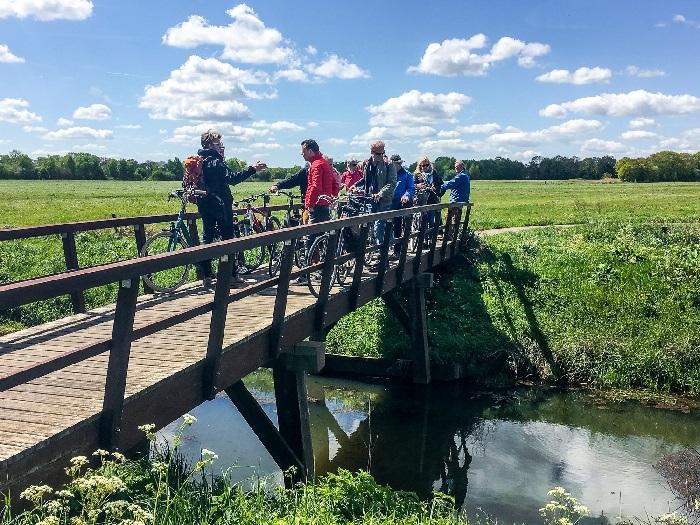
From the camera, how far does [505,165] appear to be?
11644 centimetres

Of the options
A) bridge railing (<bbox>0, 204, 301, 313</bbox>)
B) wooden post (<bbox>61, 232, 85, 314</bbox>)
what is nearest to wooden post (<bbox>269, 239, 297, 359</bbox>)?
bridge railing (<bbox>0, 204, 301, 313</bbox>)

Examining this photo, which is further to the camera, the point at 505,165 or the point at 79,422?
the point at 505,165

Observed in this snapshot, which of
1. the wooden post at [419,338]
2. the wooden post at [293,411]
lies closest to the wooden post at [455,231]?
the wooden post at [419,338]

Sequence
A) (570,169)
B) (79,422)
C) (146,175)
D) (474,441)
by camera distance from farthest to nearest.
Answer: (146,175), (570,169), (474,441), (79,422)

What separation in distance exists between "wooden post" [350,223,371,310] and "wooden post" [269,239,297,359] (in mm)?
2308

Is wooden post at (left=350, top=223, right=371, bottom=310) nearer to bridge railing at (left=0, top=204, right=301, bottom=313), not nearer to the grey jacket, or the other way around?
the grey jacket

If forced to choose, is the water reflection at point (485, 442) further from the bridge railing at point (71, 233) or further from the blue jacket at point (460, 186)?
the blue jacket at point (460, 186)

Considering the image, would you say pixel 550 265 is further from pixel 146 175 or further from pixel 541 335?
pixel 146 175

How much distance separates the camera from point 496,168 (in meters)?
116

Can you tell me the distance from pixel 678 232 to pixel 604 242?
2.72 metres

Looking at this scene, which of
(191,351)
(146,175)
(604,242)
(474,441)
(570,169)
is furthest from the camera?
(146,175)

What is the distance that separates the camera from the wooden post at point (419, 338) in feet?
47.0

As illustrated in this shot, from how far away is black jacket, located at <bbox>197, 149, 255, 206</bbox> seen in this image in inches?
347

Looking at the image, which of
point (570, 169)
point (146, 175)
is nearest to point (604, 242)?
point (570, 169)
